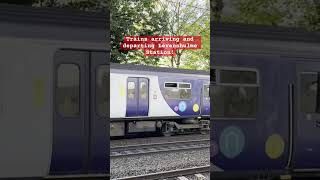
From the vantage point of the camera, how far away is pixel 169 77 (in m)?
13.1

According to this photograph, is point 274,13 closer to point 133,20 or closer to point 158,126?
point 133,20

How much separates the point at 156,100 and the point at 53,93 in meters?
9.11

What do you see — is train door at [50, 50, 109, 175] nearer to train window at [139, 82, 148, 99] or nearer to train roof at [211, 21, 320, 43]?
train roof at [211, 21, 320, 43]

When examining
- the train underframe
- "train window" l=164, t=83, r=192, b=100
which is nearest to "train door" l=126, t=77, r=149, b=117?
the train underframe

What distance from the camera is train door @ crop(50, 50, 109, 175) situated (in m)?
4.06

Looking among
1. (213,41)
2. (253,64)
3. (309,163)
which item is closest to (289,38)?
(253,64)

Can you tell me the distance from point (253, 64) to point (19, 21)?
2.49 metres

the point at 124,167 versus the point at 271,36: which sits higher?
the point at 271,36

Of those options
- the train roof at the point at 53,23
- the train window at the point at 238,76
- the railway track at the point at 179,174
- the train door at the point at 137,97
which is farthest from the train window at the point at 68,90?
the train door at the point at 137,97

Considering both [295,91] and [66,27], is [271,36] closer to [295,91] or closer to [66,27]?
[295,91]

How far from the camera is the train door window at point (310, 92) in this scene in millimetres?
4812

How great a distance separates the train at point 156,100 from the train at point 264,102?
7.36m

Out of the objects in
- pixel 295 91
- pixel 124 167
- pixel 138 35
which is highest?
pixel 138 35

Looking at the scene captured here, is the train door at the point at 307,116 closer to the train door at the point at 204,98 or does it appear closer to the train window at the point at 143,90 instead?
the train window at the point at 143,90
